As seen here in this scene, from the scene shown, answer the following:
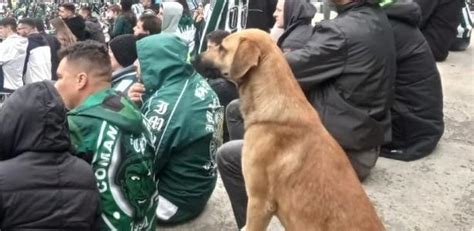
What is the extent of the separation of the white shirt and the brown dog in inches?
283

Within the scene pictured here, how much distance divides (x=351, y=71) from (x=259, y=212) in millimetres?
1440

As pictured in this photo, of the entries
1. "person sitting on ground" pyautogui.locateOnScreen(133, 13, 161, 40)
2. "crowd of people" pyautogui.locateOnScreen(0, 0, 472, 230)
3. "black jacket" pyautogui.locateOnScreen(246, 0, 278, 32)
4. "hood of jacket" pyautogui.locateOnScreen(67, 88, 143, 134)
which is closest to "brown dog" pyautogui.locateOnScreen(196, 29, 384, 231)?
"crowd of people" pyautogui.locateOnScreen(0, 0, 472, 230)

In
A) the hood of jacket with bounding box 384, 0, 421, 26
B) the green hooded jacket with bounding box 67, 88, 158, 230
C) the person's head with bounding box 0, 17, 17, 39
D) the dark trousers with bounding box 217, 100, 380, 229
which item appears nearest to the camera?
the green hooded jacket with bounding box 67, 88, 158, 230

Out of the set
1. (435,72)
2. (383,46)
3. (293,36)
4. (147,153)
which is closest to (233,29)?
(293,36)

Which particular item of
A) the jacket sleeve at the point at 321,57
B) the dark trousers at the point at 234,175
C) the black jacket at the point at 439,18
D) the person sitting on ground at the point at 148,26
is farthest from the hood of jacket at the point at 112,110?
the black jacket at the point at 439,18

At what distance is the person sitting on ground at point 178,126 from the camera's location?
394 cm

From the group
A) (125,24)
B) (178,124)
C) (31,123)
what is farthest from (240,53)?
(125,24)

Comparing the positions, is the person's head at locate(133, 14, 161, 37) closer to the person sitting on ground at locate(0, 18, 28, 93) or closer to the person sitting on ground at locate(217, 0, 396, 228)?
the person sitting on ground at locate(0, 18, 28, 93)

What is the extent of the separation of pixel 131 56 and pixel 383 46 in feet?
8.04

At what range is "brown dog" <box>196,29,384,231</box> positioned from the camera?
292cm

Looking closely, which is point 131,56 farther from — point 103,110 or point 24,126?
point 24,126

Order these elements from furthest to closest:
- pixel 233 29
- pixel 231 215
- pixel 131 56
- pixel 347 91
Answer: pixel 233 29 → pixel 131 56 → pixel 231 215 → pixel 347 91

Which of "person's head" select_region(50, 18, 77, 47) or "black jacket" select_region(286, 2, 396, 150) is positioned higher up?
"black jacket" select_region(286, 2, 396, 150)

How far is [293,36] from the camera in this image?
5.74 metres
